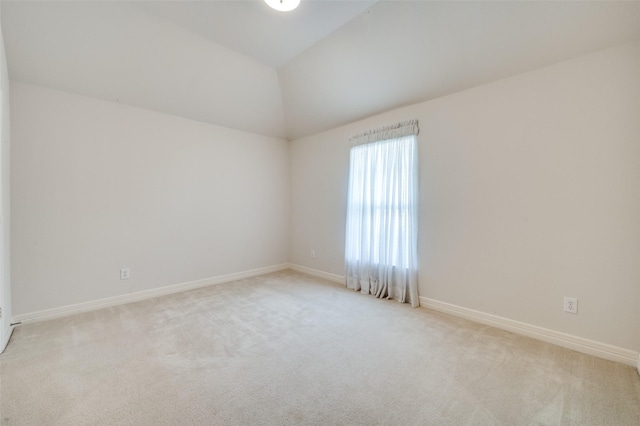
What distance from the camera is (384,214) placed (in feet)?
10.8

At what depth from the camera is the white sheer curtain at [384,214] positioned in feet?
9.95

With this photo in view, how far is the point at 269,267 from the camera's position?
4.48 metres

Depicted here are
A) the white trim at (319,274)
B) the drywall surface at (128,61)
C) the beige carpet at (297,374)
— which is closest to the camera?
the beige carpet at (297,374)

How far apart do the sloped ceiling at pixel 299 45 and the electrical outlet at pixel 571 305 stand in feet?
6.43

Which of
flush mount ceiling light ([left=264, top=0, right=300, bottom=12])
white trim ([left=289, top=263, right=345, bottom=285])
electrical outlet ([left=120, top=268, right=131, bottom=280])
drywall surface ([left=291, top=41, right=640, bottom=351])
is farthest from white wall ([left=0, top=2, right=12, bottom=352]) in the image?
drywall surface ([left=291, top=41, right=640, bottom=351])

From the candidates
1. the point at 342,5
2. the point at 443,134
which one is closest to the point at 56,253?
the point at 342,5

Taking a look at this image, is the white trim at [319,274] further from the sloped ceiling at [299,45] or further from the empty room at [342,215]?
the sloped ceiling at [299,45]

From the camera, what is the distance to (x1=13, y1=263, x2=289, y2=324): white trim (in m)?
2.53

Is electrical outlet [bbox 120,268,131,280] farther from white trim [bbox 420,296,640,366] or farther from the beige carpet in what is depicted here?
white trim [bbox 420,296,640,366]

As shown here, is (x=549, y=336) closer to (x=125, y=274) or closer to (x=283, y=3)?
(x=283, y=3)

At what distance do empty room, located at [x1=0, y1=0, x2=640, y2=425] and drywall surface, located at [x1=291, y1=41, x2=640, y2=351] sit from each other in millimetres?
13

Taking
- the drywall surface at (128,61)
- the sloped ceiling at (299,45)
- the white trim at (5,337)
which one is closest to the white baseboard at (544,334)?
the sloped ceiling at (299,45)

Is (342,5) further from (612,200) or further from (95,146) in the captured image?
(95,146)

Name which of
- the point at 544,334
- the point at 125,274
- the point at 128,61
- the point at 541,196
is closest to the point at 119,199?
the point at 125,274
